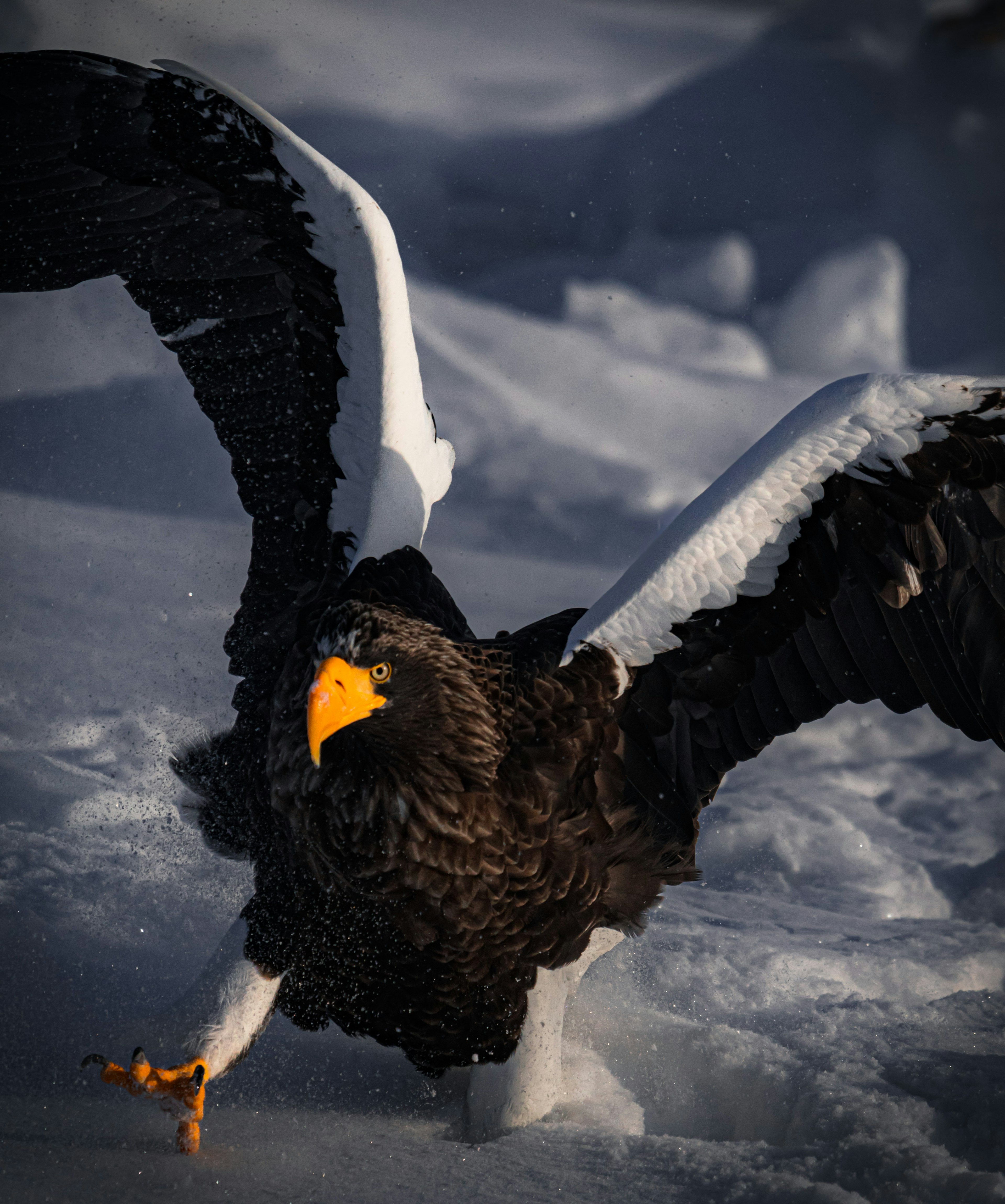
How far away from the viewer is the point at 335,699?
2068mm

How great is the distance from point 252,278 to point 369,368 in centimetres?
60

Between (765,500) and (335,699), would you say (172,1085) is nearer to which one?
(335,699)

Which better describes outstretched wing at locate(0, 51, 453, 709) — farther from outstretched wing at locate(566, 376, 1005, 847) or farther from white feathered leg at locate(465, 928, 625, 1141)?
white feathered leg at locate(465, 928, 625, 1141)

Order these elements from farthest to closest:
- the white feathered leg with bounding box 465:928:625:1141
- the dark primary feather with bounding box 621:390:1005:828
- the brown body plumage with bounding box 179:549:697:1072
A: 1. the white feathered leg with bounding box 465:928:625:1141
2. the dark primary feather with bounding box 621:390:1005:828
3. the brown body plumage with bounding box 179:549:697:1072

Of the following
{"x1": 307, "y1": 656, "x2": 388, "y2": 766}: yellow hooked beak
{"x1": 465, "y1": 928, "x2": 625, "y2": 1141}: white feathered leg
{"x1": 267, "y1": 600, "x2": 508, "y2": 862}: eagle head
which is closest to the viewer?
{"x1": 307, "y1": 656, "x2": 388, "y2": 766}: yellow hooked beak

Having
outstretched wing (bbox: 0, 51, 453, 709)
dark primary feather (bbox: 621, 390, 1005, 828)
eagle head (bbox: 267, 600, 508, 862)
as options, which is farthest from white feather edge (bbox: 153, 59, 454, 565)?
dark primary feather (bbox: 621, 390, 1005, 828)

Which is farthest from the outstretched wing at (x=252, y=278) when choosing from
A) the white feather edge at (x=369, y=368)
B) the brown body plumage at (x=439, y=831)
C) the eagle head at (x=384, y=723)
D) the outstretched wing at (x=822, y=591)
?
the outstretched wing at (x=822, y=591)

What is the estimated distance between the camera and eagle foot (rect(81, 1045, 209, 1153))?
8.77 ft

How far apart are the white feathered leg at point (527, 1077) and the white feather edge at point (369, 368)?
164 centimetres

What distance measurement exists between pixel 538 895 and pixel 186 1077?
130 centimetres

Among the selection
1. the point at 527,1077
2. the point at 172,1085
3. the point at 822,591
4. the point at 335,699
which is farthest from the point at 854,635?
the point at 172,1085

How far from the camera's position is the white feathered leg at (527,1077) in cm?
293

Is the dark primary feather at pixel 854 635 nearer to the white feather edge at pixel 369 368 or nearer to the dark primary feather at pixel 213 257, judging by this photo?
the white feather edge at pixel 369 368

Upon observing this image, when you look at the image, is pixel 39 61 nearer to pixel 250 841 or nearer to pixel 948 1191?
pixel 250 841
